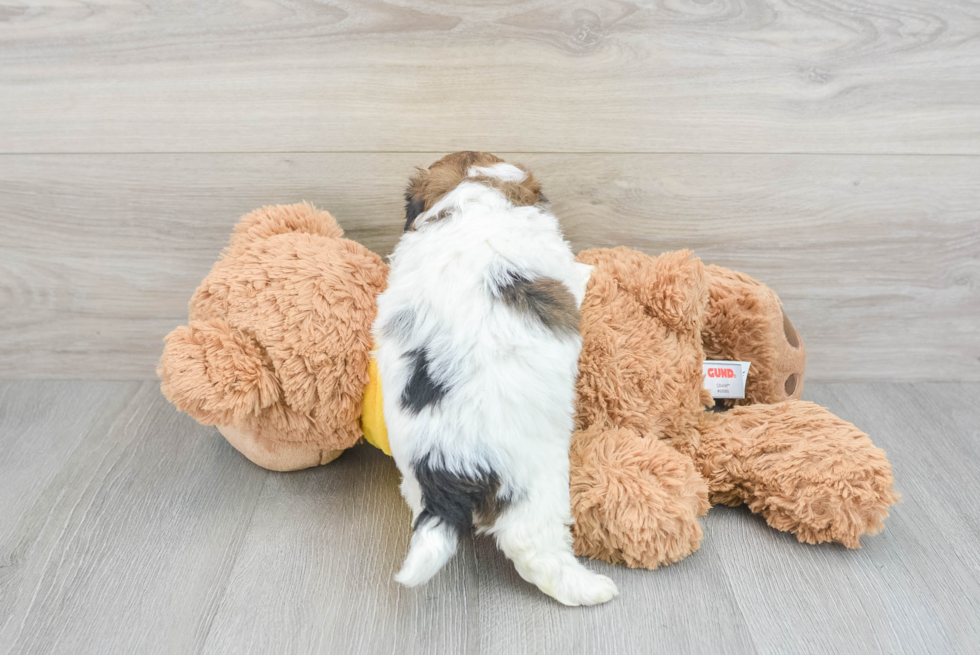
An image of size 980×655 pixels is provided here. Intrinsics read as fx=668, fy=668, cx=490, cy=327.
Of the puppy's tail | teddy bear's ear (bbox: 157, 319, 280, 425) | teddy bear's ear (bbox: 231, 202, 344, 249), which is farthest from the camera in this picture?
teddy bear's ear (bbox: 231, 202, 344, 249)

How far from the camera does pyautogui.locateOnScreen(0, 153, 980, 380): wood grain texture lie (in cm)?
103

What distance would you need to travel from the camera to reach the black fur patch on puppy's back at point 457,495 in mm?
684

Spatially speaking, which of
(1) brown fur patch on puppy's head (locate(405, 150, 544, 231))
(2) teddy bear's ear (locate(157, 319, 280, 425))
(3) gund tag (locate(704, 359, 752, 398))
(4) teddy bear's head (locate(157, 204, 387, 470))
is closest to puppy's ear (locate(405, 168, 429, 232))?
(1) brown fur patch on puppy's head (locate(405, 150, 544, 231))

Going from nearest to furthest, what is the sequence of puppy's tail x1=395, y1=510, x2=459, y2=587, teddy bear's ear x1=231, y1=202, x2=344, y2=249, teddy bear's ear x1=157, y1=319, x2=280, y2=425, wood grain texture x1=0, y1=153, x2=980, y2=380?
puppy's tail x1=395, y1=510, x2=459, y2=587 → teddy bear's ear x1=157, y1=319, x2=280, y2=425 → teddy bear's ear x1=231, y1=202, x2=344, y2=249 → wood grain texture x1=0, y1=153, x2=980, y2=380

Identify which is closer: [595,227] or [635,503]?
[635,503]

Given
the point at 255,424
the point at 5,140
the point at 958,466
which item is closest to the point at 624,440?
the point at 255,424

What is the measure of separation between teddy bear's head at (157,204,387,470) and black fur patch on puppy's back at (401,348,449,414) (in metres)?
0.14

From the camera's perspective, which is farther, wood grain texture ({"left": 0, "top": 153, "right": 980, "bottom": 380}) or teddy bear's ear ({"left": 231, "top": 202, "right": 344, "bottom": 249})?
wood grain texture ({"left": 0, "top": 153, "right": 980, "bottom": 380})

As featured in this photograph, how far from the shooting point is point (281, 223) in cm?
93

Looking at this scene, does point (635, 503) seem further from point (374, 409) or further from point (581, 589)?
point (374, 409)

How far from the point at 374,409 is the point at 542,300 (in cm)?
27

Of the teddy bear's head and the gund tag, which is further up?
the teddy bear's head

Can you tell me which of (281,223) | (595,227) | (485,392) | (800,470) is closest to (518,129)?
(595,227)

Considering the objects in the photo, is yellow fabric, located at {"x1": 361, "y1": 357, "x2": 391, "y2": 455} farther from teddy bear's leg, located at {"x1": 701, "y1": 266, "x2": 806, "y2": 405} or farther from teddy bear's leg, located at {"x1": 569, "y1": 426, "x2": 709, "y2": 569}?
teddy bear's leg, located at {"x1": 701, "y1": 266, "x2": 806, "y2": 405}
